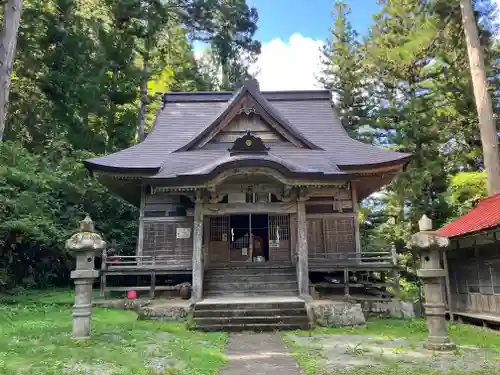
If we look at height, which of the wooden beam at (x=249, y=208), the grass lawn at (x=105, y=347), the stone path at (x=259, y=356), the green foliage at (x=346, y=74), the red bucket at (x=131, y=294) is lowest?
the stone path at (x=259, y=356)

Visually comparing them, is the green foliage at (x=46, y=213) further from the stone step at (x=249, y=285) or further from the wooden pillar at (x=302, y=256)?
the wooden pillar at (x=302, y=256)

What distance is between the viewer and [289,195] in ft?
40.2

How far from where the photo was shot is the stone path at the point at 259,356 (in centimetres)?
583

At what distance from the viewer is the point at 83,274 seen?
25.0 ft

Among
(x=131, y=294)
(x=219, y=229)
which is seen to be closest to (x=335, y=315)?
(x=219, y=229)

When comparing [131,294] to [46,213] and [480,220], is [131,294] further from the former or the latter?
[480,220]

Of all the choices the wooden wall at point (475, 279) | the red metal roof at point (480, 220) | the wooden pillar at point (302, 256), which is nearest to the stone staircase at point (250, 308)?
the wooden pillar at point (302, 256)

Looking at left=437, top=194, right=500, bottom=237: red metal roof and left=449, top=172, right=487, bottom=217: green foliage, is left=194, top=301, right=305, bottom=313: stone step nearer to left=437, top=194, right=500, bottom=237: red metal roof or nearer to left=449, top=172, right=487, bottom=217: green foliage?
left=437, top=194, right=500, bottom=237: red metal roof

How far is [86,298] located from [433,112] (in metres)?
18.2

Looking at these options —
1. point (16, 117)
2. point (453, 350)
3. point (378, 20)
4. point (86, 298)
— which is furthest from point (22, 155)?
point (378, 20)

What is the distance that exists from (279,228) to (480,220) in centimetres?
638

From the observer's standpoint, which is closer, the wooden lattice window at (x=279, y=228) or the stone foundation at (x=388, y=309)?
the stone foundation at (x=388, y=309)

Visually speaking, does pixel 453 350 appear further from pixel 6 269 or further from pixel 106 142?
pixel 106 142

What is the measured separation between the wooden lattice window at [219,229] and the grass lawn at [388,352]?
5.93 meters
